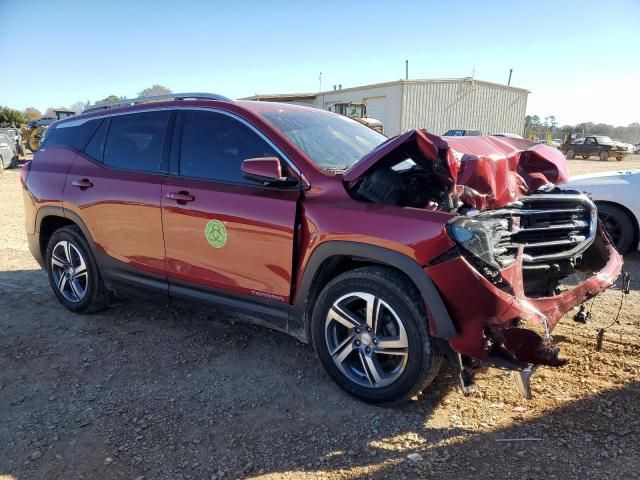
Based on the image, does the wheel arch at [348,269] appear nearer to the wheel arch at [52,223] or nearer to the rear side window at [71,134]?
the wheel arch at [52,223]

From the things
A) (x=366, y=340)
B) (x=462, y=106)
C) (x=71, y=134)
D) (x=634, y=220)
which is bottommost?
(x=366, y=340)

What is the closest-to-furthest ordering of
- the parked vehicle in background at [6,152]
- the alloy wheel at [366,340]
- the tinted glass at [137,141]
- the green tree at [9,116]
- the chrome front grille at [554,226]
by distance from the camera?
1. the alloy wheel at [366,340]
2. the chrome front grille at [554,226]
3. the tinted glass at [137,141]
4. the parked vehicle in background at [6,152]
5. the green tree at [9,116]

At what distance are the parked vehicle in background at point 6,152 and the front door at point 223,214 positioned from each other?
1721 cm

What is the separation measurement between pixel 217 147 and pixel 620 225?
5.29 meters

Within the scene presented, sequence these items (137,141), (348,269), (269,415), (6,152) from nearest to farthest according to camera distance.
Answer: (269,415) → (348,269) → (137,141) → (6,152)

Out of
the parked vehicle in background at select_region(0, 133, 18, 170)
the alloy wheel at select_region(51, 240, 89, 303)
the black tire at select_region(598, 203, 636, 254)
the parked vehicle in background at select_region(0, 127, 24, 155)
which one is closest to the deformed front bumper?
the alloy wheel at select_region(51, 240, 89, 303)

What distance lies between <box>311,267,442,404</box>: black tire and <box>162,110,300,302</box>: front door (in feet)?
1.14

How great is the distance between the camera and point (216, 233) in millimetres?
3520

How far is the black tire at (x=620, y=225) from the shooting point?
20.8ft

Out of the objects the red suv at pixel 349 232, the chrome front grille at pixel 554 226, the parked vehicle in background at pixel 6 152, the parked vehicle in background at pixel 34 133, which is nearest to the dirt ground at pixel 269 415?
the red suv at pixel 349 232

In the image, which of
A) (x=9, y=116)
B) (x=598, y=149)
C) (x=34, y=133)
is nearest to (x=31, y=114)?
(x=9, y=116)

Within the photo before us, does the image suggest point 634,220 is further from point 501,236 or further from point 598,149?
point 598,149

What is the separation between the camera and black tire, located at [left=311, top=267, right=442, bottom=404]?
2.82m

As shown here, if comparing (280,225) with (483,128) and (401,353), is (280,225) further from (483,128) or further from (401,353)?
(483,128)
